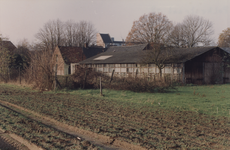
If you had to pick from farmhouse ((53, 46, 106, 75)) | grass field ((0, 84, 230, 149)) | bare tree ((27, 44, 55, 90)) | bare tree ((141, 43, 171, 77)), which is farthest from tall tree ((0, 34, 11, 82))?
grass field ((0, 84, 230, 149))

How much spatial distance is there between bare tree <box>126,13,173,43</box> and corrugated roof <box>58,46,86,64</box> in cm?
1409

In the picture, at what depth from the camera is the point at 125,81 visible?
1744 centimetres

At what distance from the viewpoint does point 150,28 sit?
1946 inches

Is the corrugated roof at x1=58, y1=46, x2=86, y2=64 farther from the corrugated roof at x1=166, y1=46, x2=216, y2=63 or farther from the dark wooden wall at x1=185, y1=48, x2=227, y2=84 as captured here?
the dark wooden wall at x1=185, y1=48, x2=227, y2=84

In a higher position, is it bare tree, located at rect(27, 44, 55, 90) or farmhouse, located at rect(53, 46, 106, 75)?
farmhouse, located at rect(53, 46, 106, 75)

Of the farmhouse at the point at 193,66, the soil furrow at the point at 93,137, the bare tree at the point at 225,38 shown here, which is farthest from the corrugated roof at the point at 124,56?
the bare tree at the point at 225,38

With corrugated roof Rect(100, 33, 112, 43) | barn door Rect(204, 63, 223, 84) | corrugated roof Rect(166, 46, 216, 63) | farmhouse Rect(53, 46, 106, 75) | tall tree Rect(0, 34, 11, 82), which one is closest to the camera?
corrugated roof Rect(166, 46, 216, 63)

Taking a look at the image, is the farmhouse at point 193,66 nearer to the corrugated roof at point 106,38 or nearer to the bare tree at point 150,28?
the bare tree at point 150,28

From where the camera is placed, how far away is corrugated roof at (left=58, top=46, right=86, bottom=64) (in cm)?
4300

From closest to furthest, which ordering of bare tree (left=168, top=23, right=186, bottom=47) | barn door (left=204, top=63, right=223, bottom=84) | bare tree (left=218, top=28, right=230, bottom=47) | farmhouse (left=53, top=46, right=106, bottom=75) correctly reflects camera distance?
barn door (left=204, top=63, right=223, bottom=84)
farmhouse (left=53, top=46, right=106, bottom=75)
bare tree (left=168, top=23, right=186, bottom=47)
bare tree (left=218, top=28, right=230, bottom=47)

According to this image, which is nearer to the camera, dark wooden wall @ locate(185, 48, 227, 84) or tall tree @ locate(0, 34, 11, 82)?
dark wooden wall @ locate(185, 48, 227, 84)

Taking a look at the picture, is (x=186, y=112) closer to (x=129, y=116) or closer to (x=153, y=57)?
(x=129, y=116)

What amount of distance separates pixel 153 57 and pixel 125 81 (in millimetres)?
9099

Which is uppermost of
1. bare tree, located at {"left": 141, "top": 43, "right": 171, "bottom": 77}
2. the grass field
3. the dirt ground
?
bare tree, located at {"left": 141, "top": 43, "right": 171, "bottom": 77}
